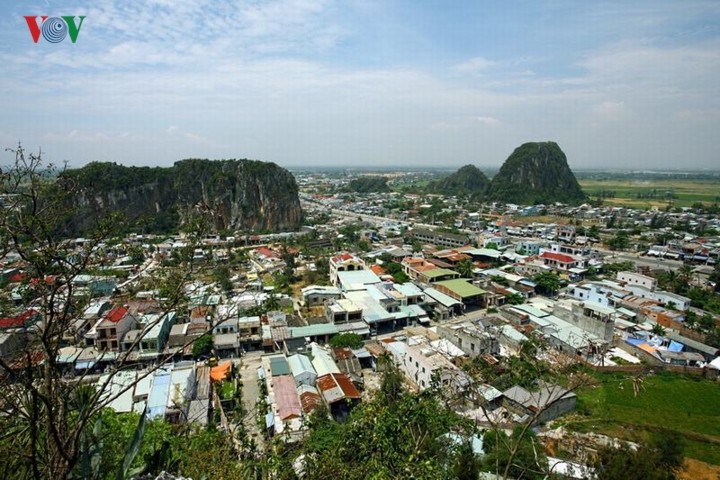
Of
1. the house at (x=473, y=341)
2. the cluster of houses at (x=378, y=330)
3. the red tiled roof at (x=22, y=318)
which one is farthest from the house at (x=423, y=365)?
the red tiled roof at (x=22, y=318)

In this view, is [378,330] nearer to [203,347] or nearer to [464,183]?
[203,347]

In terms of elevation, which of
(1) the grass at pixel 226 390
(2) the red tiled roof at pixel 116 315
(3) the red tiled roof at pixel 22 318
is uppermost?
(3) the red tiled roof at pixel 22 318

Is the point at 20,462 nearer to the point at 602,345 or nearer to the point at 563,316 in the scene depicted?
the point at 602,345

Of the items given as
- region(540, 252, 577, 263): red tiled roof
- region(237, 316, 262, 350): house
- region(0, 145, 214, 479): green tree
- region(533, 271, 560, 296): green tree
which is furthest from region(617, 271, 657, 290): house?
region(0, 145, 214, 479): green tree

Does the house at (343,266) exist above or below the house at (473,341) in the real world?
above

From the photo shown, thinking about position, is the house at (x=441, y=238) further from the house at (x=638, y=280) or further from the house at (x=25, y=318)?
the house at (x=25, y=318)

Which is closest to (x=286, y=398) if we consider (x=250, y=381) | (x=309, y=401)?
(x=309, y=401)
